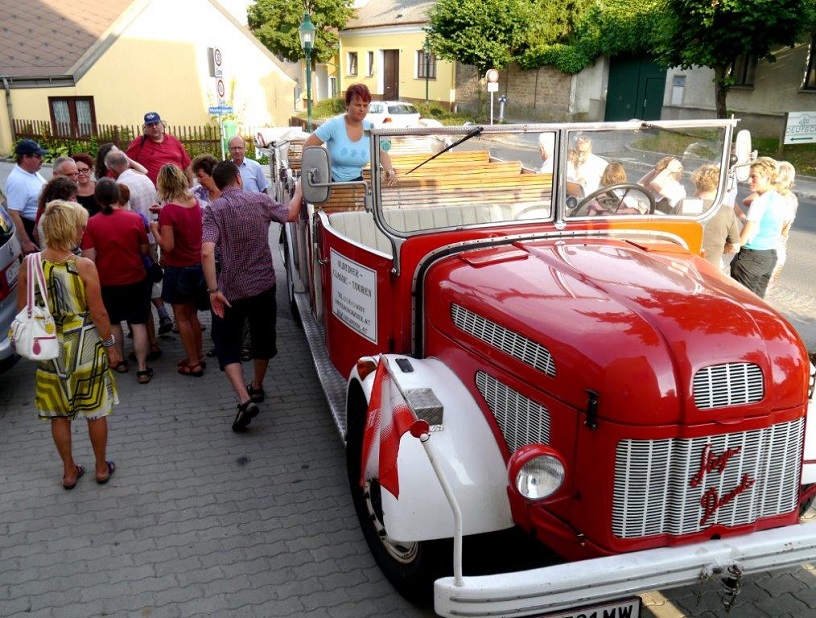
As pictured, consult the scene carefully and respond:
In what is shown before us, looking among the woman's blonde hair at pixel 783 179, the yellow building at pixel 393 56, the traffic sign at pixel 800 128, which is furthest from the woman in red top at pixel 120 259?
the yellow building at pixel 393 56

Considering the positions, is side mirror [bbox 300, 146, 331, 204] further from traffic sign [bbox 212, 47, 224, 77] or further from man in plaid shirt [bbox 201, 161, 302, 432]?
traffic sign [bbox 212, 47, 224, 77]

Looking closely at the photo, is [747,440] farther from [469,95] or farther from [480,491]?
[469,95]

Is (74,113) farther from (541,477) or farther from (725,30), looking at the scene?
(541,477)

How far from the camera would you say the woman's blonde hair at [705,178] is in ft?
12.7

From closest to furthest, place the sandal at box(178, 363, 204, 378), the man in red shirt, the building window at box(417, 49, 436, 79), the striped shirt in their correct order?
the striped shirt → the sandal at box(178, 363, 204, 378) → the man in red shirt → the building window at box(417, 49, 436, 79)

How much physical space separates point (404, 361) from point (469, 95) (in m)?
34.4

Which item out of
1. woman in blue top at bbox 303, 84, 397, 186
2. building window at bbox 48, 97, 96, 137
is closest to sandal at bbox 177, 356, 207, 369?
woman in blue top at bbox 303, 84, 397, 186

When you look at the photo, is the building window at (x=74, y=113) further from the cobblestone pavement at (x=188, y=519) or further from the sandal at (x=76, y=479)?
the sandal at (x=76, y=479)

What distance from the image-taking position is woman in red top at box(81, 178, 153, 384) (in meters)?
5.45

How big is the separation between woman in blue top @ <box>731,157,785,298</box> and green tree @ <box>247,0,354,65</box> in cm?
3803

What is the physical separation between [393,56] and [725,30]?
26.8 meters

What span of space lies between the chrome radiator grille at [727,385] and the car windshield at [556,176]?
1.41m

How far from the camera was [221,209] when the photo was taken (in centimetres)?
462

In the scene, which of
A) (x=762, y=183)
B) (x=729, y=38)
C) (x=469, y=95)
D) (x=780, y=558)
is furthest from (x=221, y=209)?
(x=469, y=95)
